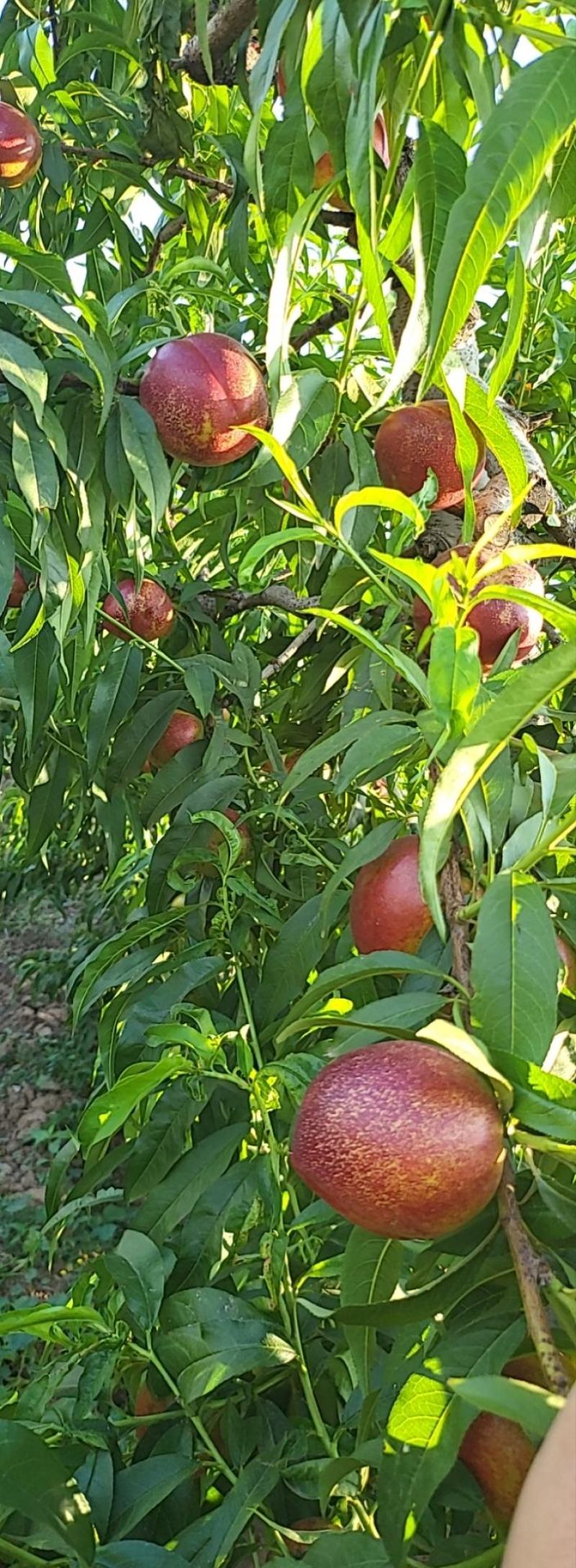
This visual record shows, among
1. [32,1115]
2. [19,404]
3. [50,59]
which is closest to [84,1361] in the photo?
[19,404]

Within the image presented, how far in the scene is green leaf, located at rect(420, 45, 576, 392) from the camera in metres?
0.39

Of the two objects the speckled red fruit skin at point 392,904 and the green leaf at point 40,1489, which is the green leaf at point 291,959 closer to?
the speckled red fruit skin at point 392,904

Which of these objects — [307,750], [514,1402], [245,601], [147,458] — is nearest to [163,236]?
[245,601]

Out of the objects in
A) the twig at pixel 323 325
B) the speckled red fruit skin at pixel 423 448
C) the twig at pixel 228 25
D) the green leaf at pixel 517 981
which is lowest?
the green leaf at pixel 517 981

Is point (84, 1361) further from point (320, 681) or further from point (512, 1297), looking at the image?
point (320, 681)

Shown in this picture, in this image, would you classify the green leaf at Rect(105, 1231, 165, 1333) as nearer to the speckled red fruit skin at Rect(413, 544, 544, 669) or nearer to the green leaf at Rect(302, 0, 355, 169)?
the speckled red fruit skin at Rect(413, 544, 544, 669)

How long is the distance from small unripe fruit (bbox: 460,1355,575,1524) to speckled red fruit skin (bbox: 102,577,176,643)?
631mm

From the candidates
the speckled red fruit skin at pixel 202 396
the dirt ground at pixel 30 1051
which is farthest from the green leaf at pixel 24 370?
the dirt ground at pixel 30 1051

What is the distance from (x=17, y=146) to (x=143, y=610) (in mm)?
390

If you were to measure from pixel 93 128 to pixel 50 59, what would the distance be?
0.43 feet

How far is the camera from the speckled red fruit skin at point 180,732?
98 centimetres

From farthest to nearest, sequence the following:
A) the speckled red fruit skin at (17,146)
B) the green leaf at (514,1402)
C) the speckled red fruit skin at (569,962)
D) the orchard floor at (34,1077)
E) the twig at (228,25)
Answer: the orchard floor at (34,1077) → the speckled red fruit skin at (17,146) → the twig at (228,25) → the speckled red fruit skin at (569,962) → the green leaf at (514,1402)

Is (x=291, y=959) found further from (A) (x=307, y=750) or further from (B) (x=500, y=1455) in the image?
(B) (x=500, y=1455)

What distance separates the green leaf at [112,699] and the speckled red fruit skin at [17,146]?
0.42 m
